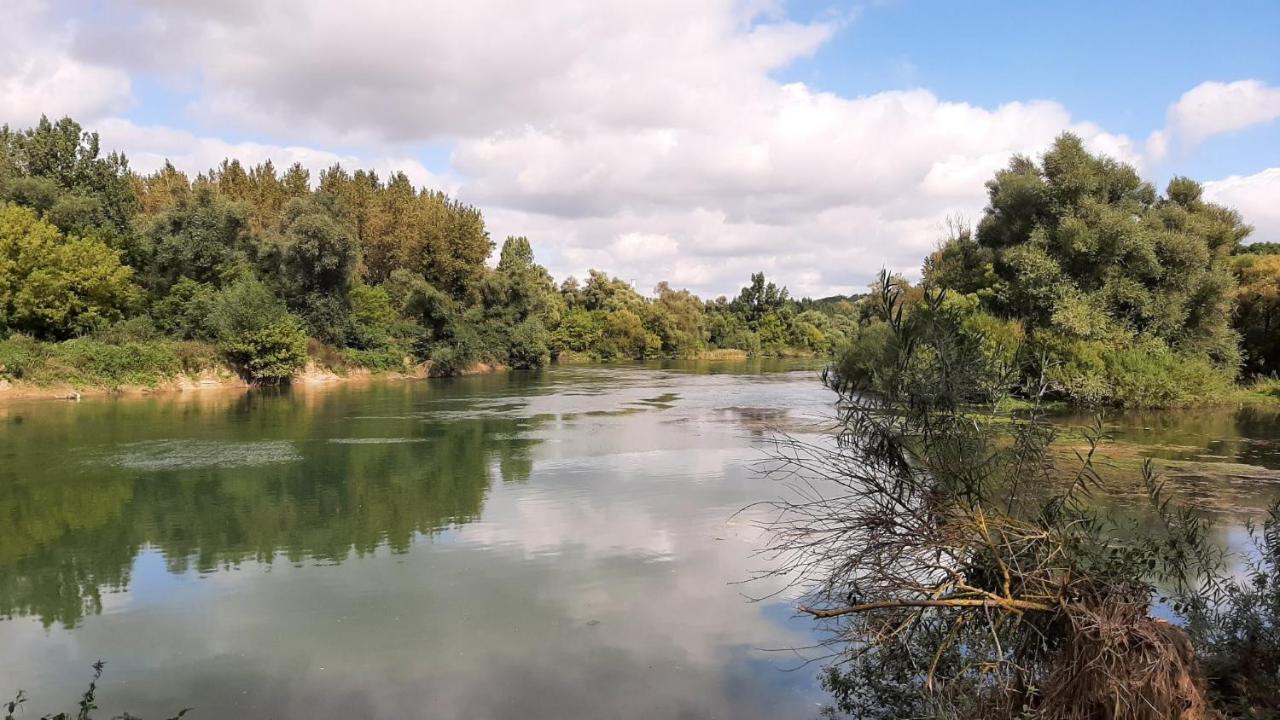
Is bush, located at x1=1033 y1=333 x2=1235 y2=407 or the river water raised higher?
bush, located at x1=1033 y1=333 x2=1235 y2=407

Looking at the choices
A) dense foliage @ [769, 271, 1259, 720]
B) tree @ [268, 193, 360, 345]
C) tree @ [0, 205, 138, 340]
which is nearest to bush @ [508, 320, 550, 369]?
tree @ [268, 193, 360, 345]

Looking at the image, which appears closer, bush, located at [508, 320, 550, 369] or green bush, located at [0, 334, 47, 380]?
green bush, located at [0, 334, 47, 380]

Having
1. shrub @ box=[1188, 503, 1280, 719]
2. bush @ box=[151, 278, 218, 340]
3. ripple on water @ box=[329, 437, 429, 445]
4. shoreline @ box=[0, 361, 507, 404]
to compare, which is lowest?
ripple on water @ box=[329, 437, 429, 445]

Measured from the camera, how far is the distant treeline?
112 feet

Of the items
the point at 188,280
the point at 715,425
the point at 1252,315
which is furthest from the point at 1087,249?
the point at 188,280

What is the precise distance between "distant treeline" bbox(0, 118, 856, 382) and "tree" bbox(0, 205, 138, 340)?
0.07 m

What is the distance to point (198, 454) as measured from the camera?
1938 cm

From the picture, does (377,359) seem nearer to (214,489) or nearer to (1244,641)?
(214,489)

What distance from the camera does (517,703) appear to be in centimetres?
675

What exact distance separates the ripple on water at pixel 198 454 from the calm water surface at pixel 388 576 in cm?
10

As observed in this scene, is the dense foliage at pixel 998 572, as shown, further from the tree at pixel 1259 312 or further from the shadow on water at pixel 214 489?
the tree at pixel 1259 312

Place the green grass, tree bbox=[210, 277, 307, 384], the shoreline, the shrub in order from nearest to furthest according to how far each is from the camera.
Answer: the shrub < the shoreline < the green grass < tree bbox=[210, 277, 307, 384]

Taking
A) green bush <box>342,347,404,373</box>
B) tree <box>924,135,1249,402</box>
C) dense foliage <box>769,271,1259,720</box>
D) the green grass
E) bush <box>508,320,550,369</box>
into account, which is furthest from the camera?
bush <box>508,320,550,369</box>

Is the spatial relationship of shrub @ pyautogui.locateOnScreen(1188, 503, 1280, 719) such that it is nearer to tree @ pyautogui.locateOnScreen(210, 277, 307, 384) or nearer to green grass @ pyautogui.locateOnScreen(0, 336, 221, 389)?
green grass @ pyautogui.locateOnScreen(0, 336, 221, 389)
